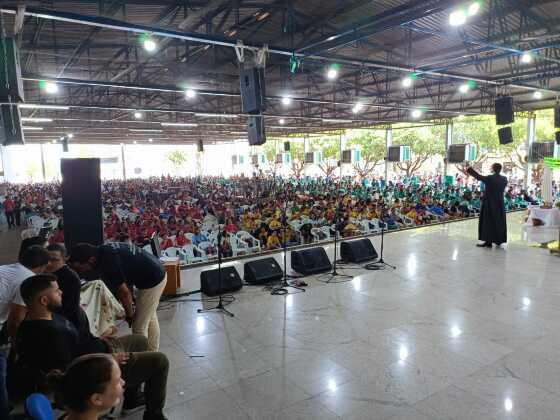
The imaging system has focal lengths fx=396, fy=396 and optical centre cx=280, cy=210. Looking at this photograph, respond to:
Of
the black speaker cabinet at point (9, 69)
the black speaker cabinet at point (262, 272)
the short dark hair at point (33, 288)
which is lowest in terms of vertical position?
the black speaker cabinet at point (262, 272)

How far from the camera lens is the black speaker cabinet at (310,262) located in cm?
660

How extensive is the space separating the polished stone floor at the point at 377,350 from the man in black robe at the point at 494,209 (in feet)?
6.68

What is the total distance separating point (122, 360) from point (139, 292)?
3.19 ft

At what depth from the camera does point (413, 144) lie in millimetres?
31906

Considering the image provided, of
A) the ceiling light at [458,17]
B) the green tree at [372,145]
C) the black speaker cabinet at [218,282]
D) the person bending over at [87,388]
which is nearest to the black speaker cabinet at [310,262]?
the black speaker cabinet at [218,282]

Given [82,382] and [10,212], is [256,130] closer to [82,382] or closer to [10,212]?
[82,382]

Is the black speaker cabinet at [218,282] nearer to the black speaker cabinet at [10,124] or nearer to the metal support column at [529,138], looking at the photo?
the black speaker cabinet at [10,124]

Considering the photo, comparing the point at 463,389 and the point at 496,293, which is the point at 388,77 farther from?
the point at 463,389

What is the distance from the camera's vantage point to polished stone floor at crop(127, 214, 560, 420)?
2996mm

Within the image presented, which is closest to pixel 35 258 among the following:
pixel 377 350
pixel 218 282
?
pixel 218 282

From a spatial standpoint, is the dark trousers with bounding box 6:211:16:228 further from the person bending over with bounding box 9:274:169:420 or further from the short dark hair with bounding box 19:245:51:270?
the person bending over with bounding box 9:274:169:420

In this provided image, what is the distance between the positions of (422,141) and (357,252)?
2716 centimetres

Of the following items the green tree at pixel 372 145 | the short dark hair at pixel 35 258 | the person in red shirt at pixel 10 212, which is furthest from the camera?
the green tree at pixel 372 145

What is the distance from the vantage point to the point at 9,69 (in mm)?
5824
